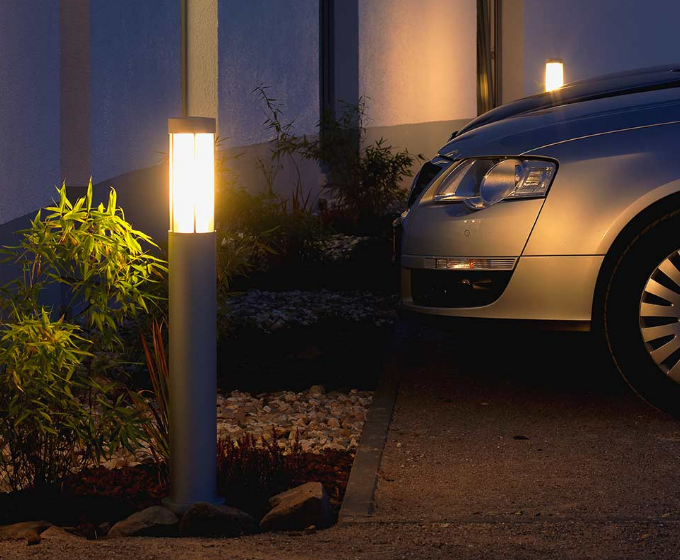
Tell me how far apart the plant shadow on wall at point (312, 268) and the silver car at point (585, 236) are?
3.76ft

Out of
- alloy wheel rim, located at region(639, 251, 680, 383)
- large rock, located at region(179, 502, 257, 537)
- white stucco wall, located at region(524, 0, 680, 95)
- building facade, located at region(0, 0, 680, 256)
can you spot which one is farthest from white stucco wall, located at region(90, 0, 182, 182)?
white stucco wall, located at region(524, 0, 680, 95)

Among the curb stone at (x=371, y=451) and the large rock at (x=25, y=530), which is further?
the curb stone at (x=371, y=451)

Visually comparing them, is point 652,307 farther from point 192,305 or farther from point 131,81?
point 131,81

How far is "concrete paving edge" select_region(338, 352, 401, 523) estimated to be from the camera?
405 centimetres

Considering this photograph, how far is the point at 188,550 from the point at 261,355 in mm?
3124

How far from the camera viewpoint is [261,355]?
6.74 meters

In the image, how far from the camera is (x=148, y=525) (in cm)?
387

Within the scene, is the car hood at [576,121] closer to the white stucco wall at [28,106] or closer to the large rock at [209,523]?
the white stucco wall at [28,106]

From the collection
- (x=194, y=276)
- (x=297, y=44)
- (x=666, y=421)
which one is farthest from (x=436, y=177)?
(x=297, y=44)

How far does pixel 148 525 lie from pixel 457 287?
6.34ft

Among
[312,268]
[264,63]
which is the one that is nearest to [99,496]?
[312,268]

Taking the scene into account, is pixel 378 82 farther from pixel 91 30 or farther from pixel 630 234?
pixel 630 234

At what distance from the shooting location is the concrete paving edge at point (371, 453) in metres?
4.05

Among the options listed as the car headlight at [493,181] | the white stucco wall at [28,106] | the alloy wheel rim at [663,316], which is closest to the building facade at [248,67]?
the white stucco wall at [28,106]
